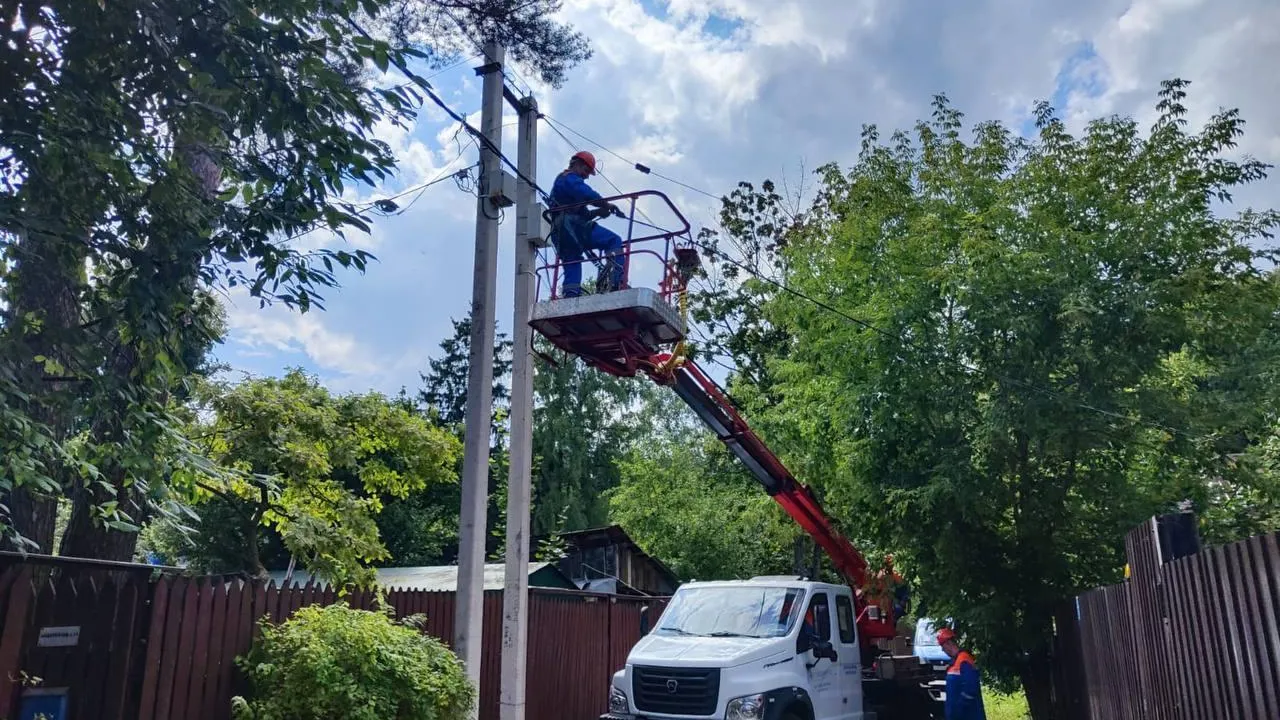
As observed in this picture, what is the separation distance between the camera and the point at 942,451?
12750 mm

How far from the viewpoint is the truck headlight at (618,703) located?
10277 millimetres

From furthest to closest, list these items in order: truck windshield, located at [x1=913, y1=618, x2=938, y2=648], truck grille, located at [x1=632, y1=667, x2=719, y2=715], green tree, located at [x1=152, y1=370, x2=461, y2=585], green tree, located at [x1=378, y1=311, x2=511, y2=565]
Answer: green tree, located at [x1=378, y1=311, x2=511, y2=565], truck windshield, located at [x1=913, y1=618, x2=938, y2=648], green tree, located at [x1=152, y1=370, x2=461, y2=585], truck grille, located at [x1=632, y1=667, x2=719, y2=715]

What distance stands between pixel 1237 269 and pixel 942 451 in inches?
187

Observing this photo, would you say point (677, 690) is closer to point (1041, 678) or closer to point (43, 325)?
point (1041, 678)

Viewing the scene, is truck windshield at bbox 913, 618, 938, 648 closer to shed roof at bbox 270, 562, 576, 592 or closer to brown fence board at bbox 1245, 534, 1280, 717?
shed roof at bbox 270, 562, 576, 592

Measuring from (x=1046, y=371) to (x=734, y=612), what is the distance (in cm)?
527

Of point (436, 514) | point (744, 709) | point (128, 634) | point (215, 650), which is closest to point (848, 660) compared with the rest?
point (744, 709)

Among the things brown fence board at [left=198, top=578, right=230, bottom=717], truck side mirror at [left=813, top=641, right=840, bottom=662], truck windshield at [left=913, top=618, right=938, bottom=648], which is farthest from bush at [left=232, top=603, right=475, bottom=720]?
truck windshield at [left=913, top=618, right=938, bottom=648]

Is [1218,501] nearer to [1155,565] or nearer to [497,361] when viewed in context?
[1155,565]

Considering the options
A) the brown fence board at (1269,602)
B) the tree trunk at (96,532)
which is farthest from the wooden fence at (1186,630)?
the tree trunk at (96,532)

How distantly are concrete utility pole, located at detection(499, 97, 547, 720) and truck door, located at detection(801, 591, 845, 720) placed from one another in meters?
3.42

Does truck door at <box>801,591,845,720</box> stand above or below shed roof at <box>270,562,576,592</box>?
below

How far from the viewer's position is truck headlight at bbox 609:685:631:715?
1028 cm

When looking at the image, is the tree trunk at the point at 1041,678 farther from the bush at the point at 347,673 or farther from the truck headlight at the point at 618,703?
the bush at the point at 347,673
